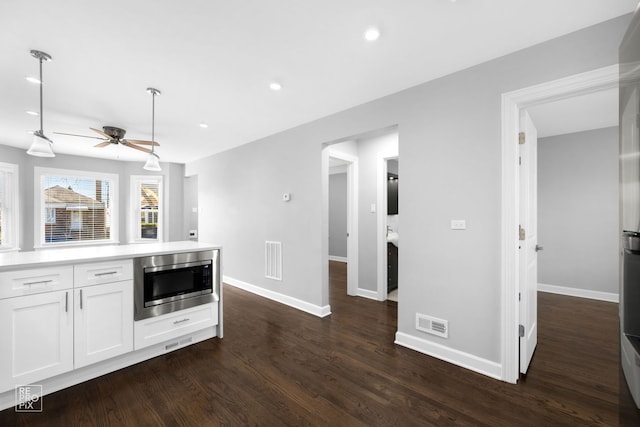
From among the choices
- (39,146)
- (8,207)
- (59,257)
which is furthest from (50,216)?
(59,257)

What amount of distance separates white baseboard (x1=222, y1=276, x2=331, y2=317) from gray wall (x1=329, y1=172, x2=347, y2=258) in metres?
3.66

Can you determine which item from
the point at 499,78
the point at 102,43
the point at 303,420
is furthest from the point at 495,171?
the point at 102,43

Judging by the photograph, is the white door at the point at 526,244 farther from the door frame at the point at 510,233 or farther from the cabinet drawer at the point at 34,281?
the cabinet drawer at the point at 34,281

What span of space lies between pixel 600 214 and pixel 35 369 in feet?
22.0

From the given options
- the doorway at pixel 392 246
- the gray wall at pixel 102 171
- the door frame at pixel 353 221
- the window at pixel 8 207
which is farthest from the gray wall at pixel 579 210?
the window at pixel 8 207

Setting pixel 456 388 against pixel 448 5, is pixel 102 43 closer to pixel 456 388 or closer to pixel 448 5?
pixel 448 5

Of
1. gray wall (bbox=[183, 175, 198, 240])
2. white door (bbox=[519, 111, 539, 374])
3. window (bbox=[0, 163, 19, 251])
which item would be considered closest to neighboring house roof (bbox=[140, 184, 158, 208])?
gray wall (bbox=[183, 175, 198, 240])

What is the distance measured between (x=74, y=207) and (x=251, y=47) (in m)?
6.13

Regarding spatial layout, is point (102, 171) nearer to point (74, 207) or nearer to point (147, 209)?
point (74, 207)

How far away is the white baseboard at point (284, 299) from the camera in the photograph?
3479mm

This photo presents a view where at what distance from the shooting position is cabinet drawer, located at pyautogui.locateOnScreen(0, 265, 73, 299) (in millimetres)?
1749

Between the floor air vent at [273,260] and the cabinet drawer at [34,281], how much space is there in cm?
238

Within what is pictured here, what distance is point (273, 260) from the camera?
413cm

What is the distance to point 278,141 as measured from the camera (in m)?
4.04
